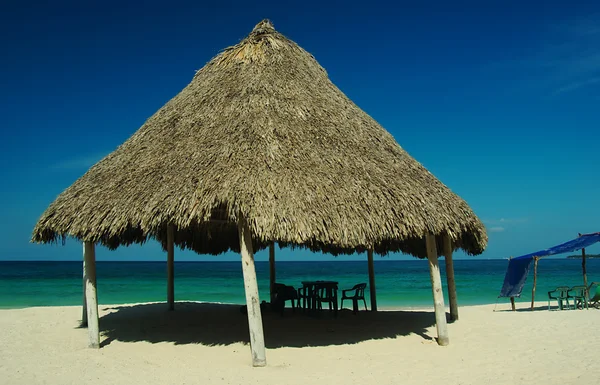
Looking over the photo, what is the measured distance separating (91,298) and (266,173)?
341 centimetres

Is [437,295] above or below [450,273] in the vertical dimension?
below

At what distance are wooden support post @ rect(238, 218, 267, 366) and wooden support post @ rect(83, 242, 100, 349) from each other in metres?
2.74

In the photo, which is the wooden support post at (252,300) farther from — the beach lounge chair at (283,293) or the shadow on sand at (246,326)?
the beach lounge chair at (283,293)

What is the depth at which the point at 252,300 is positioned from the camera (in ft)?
20.2

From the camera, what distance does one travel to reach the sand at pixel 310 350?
19.5ft

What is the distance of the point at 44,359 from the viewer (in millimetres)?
7070

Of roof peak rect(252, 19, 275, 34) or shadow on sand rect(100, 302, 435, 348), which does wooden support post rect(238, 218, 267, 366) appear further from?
roof peak rect(252, 19, 275, 34)

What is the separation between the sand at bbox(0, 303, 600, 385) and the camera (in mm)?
5957

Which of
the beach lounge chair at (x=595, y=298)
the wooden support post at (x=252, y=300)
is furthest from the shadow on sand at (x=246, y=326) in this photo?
the beach lounge chair at (x=595, y=298)

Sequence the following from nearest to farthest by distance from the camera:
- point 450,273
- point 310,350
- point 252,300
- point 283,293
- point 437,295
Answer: point 252,300 < point 310,350 < point 437,295 < point 450,273 < point 283,293

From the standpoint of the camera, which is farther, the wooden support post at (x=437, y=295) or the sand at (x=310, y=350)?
the wooden support post at (x=437, y=295)

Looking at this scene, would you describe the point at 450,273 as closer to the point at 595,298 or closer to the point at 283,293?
the point at 283,293

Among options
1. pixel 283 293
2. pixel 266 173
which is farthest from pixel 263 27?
pixel 283 293

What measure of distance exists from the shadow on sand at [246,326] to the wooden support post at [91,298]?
37 cm
